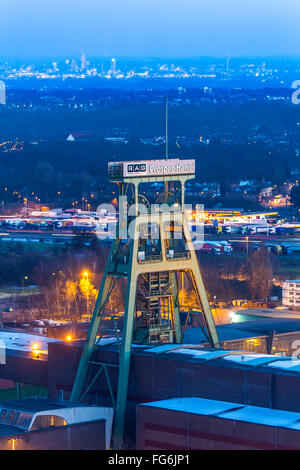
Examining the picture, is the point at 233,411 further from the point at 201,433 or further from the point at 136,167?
the point at 136,167

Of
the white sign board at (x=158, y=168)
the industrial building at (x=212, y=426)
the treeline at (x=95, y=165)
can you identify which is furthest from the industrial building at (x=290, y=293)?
the treeline at (x=95, y=165)

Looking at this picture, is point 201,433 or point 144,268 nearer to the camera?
point 201,433

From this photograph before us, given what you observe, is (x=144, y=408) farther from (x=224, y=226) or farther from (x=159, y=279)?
(x=224, y=226)

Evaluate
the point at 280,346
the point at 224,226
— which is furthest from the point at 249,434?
the point at 224,226

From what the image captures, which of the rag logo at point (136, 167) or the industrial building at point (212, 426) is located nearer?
the industrial building at point (212, 426)

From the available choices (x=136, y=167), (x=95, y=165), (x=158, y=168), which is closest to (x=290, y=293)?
(x=158, y=168)

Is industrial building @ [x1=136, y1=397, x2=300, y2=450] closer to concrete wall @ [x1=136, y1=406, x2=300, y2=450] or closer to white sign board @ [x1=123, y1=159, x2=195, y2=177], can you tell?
concrete wall @ [x1=136, y1=406, x2=300, y2=450]

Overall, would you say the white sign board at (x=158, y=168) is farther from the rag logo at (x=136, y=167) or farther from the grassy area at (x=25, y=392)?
the grassy area at (x=25, y=392)
